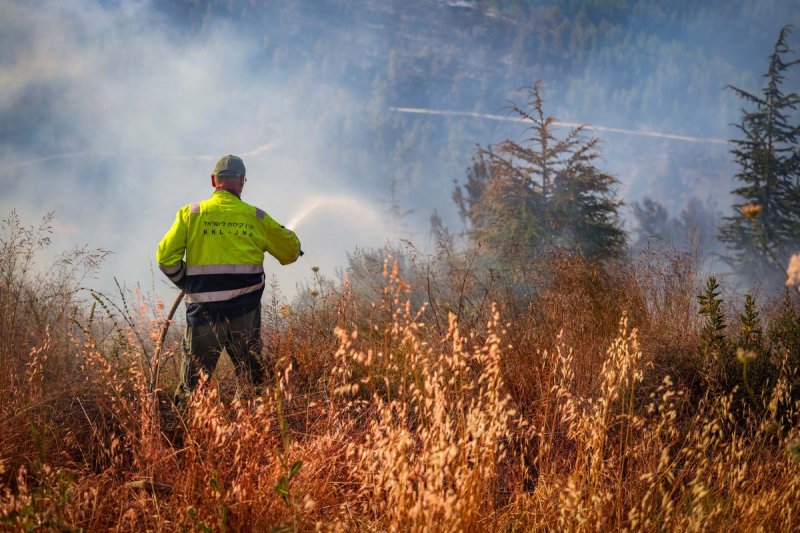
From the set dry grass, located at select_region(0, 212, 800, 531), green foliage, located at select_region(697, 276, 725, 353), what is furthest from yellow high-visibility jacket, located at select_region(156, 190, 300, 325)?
green foliage, located at select_region(697, 276, 725, 353)

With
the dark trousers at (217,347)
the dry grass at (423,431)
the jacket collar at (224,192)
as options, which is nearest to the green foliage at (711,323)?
the dry grass at (423,431)

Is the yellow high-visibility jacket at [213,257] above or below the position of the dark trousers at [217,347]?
above

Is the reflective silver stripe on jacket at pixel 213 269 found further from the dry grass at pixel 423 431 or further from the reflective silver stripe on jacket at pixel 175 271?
the dry grass at pixel 423 431

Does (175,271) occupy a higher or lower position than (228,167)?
lower

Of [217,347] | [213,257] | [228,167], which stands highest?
[228,167]

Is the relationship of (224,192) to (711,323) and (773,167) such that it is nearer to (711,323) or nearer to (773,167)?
(711,323)

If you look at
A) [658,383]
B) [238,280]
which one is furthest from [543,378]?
[238,280]

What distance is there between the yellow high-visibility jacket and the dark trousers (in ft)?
0.24

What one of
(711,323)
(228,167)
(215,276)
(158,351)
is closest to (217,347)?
(215,276)

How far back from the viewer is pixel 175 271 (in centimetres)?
411

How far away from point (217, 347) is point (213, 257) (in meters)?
0.68

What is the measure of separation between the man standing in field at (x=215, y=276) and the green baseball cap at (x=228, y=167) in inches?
6.9

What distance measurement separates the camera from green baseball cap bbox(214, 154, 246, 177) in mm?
4402

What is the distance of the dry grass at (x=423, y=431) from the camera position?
2008 millimetres
